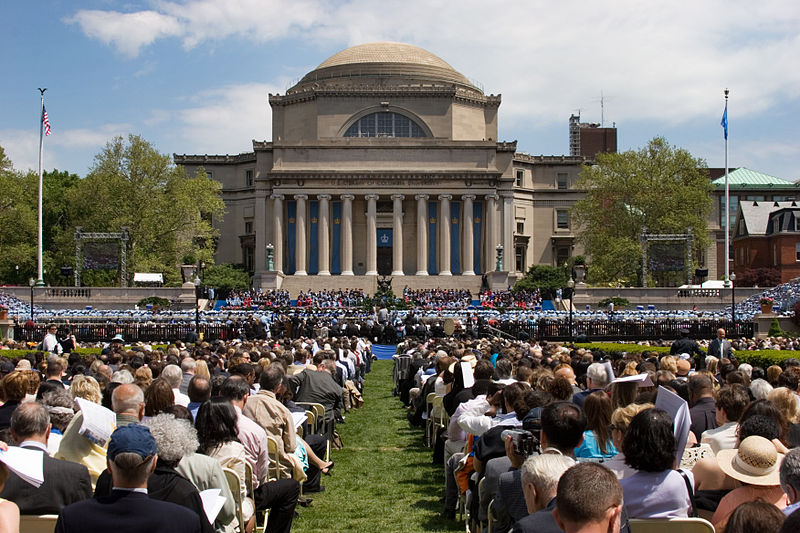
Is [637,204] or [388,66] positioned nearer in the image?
[637,204]

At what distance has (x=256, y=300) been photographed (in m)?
64.0

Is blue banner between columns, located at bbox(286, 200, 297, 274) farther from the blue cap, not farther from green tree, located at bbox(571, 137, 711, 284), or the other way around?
the blue cap

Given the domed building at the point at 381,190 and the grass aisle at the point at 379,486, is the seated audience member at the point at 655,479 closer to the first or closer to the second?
the grass aisle at the point at 379,486

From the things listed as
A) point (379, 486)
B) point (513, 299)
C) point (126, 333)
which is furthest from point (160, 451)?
point (513, 299)

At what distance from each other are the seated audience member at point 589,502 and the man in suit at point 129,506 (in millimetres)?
2433

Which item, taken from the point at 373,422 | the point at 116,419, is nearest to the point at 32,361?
the point at 373,422

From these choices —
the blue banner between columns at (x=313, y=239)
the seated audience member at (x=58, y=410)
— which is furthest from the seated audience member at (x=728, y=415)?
the blue banner between columns at (x=313, y=239)

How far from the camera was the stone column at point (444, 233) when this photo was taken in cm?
7962

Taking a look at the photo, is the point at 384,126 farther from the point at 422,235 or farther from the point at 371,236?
the point at 422,235

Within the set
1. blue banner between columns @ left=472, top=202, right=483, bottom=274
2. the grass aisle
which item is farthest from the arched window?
the grass aisle

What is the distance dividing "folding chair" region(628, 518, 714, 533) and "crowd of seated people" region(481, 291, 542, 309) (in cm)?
5385

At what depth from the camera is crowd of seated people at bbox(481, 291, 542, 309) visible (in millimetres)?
61294

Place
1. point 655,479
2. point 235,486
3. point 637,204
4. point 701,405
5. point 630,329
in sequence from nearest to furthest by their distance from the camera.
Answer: point 655,479 < point 235,486 < point 701,405 < point 630,329 < point 637,204

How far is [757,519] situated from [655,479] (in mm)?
1785
